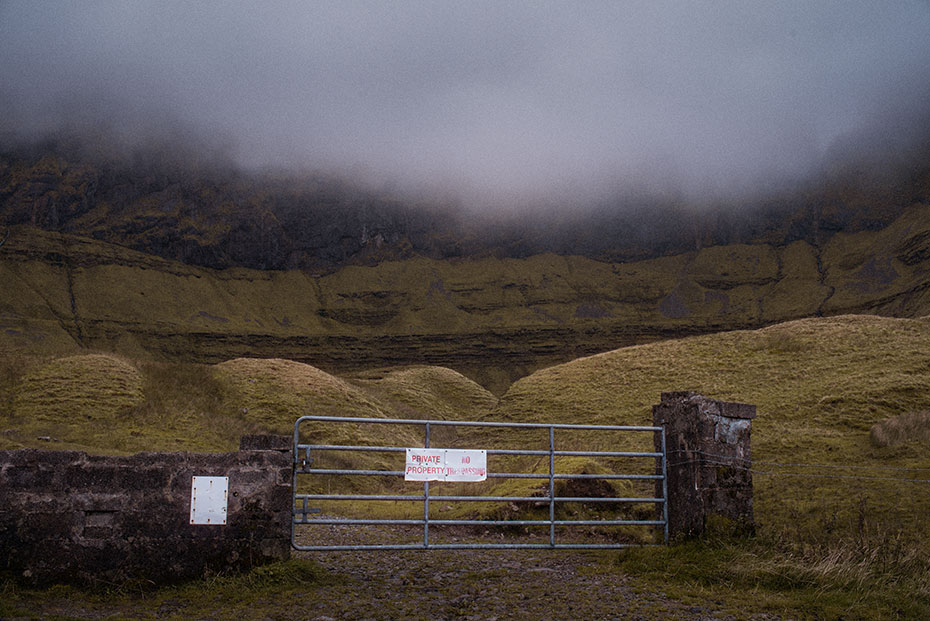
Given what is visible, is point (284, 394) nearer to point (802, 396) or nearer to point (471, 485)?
point (471, 485)

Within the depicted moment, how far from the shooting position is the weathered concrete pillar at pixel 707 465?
10.3 metres

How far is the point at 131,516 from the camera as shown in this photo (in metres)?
8.51

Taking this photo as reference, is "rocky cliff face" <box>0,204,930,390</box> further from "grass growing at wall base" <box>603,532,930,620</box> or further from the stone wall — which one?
"grass growing at wall base" <box>603,532,930,620</box>

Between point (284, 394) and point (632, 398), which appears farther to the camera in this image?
point (284, 394)

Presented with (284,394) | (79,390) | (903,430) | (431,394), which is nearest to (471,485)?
(903,430)

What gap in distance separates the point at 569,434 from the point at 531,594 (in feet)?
90.2

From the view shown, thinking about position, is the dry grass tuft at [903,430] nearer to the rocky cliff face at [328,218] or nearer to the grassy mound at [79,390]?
the grassy mound at [79,390]

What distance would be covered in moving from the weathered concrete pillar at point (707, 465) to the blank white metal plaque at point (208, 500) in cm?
629

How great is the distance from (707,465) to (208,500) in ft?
22.2

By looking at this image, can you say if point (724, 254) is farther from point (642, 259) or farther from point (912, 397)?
point (912, 397)

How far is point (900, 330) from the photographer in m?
37.8

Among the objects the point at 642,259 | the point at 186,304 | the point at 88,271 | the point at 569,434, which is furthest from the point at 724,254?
the point at 569,434

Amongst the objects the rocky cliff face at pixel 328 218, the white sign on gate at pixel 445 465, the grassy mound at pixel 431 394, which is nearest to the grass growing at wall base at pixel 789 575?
the white sign on gate at pixel 445 465

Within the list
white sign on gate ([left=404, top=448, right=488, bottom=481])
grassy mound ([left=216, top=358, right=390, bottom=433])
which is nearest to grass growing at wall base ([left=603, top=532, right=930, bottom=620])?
white sign on gate ([left=404, top=448, right=488, bottom=481])
